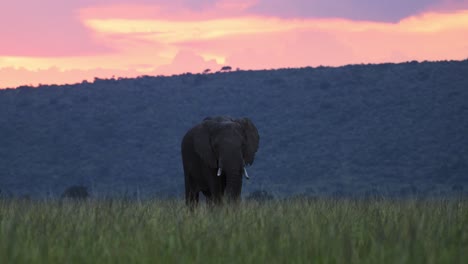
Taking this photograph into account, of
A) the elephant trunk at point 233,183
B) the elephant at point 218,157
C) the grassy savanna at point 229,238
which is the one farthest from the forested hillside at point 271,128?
the grassy savanna at point 229,238

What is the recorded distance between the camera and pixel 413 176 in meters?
60.1

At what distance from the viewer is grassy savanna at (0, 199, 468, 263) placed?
7258 mm

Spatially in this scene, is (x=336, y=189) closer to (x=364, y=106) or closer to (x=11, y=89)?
(x=364, y=106)

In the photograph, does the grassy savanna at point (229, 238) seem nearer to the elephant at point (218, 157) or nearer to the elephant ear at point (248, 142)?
the elephant at point (218, 157)

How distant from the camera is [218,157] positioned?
16.4m

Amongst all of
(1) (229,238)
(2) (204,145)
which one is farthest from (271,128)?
(1) (229,238)

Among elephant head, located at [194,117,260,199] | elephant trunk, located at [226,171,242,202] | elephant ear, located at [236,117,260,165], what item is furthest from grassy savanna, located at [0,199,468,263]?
elephant ear, located at [236,117,260,165]

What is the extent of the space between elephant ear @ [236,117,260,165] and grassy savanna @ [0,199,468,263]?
218 inches

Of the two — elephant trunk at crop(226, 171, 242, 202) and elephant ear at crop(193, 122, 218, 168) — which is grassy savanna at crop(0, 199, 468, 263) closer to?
elephant trunk at crop(226, 171, 242, 202)

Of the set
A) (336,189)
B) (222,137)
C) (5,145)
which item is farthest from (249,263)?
(5,145)

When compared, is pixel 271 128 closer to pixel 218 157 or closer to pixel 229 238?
pixel 218 157

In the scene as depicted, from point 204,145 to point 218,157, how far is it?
0.47 meters

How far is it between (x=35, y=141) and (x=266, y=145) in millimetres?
17902

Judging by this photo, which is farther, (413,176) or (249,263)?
(413,176)
